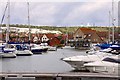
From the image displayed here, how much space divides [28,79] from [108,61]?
552 inches

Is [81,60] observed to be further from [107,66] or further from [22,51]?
[22,51]

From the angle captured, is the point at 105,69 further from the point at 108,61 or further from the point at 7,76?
the point at 7,76

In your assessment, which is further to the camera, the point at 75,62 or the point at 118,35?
the point at 118,35

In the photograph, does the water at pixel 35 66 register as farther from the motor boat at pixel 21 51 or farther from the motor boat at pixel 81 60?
the motor boat at pixel 21 51

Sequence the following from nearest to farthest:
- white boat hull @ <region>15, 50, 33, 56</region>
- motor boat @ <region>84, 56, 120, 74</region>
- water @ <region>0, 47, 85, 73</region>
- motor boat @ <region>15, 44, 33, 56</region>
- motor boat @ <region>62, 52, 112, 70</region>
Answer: motor boat @ <region>84, 56, 120, 74</region>
motor boat @ <region>62, 52, 112, 70</region>
water @ <region>0, 47, 85, 73</region>
white boat hull @ <region>15, 50, 33, 56</region>
motor boat @ <region>15, 44, 33, 56</region>

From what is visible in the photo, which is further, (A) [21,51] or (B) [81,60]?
(A) [21,51]

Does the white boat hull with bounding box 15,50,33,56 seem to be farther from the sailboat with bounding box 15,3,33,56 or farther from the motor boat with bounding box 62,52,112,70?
the motor boat with bounding box 62,52,112,70

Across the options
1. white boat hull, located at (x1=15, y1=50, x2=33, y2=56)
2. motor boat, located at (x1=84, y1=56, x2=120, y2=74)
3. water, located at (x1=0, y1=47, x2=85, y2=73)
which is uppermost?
motor boat, located at (x1=84, y1=56, x2=120, y2=74)

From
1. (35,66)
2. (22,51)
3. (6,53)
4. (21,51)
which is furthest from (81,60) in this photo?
(22,51)

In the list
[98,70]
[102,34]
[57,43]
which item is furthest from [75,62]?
[102,34]

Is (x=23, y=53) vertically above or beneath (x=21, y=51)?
beneath

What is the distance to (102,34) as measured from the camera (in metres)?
169

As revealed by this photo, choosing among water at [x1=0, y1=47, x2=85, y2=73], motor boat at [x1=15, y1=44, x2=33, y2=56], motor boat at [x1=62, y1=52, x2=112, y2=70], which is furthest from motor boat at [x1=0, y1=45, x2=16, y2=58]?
motor boat at [x1=62, y1=52, x2=112, y2=70]

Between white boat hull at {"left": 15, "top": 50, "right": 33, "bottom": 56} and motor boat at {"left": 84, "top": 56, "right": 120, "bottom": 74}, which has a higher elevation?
motor boat at {"left": 84, "top": 56, "right": 120, "bottom": 74}
